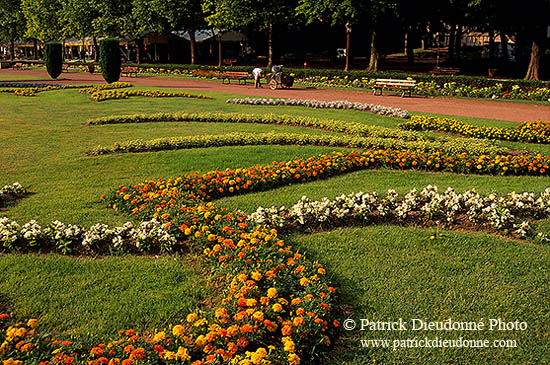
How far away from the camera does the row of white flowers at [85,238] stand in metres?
5.25

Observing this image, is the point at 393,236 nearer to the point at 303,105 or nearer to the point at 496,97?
the point at 303,105

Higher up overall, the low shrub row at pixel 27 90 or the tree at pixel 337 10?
the tree at pixel 337 10

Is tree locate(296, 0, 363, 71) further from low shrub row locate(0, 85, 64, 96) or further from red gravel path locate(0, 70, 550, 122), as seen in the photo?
low shrub row locate(0, 85, 64, 96)

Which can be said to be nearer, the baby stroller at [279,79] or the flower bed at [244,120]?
the flower bed at [244,120]

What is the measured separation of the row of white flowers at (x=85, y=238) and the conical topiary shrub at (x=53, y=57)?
85.8 feet

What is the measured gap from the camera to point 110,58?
24.4 metres

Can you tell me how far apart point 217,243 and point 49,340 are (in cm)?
194

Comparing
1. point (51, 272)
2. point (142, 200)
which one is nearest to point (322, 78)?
point (142, 200)

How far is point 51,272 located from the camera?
479cm

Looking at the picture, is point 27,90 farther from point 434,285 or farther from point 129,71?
point 434,285

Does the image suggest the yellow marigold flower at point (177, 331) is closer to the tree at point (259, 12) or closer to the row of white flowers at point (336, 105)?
the row of white flowers at point (336, 105)

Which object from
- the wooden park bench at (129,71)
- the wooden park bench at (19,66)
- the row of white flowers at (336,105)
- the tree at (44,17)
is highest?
the tree at (44,17)

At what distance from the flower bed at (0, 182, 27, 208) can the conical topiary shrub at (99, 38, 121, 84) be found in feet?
60.7

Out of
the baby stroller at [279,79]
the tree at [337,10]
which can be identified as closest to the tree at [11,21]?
the tree at [337,10]
